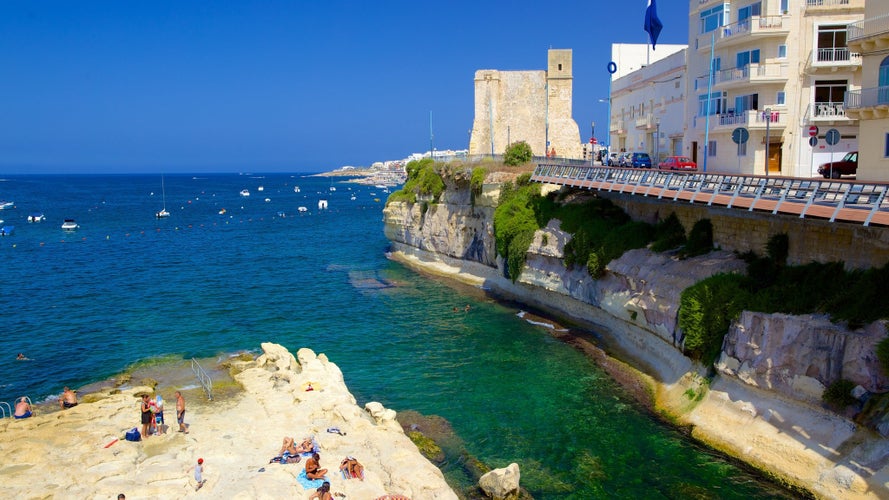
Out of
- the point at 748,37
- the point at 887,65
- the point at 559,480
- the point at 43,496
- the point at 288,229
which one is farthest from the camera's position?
the point at 288,229

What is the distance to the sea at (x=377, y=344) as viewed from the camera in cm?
2025

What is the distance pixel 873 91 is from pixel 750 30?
38.4 ft

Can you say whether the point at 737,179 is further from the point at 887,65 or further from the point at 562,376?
the point at 562,376

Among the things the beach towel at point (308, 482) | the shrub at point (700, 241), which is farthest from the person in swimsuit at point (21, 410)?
the shrub at point (700, 241)

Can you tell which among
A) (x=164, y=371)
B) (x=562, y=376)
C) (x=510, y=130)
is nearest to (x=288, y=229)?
(x=510, y=130)

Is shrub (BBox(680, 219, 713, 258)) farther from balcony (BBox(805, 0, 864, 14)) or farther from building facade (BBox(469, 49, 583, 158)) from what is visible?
building facade (BBox(469, 49, 583, 158))

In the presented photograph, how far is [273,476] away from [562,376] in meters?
14.0

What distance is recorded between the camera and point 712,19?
1578 inches

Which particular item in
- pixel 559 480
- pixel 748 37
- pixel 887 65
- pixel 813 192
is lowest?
pixel 559 480

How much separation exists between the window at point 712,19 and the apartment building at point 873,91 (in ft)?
44.1

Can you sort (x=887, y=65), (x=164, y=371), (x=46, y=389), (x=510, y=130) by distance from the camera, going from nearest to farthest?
(x=887, y=65) → (x=46, y=389) → (x=164, y=371) → (x=510, y=130)

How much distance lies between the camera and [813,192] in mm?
19969

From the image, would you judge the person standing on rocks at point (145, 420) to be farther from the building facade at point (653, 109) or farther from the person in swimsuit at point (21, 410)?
the building facade at point (653, 109)

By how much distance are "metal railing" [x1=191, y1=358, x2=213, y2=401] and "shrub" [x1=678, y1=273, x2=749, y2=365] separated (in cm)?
1859
